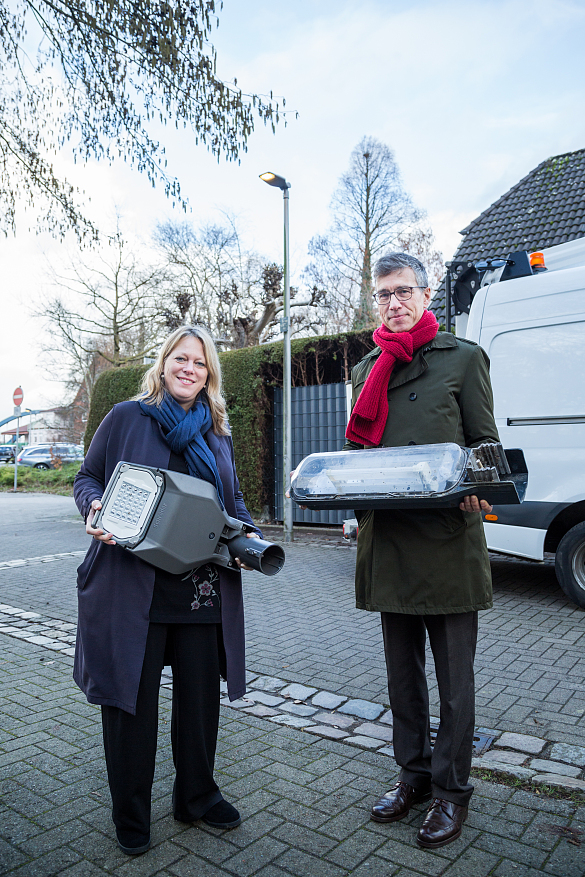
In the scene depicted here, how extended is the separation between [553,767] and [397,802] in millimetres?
852

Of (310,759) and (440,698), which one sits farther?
(310,759)

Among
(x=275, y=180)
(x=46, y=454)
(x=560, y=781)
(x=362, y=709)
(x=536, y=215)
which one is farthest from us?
(x=46, y=454)

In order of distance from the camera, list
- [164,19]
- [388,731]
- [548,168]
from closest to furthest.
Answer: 1. [388,731]
2. [164,19]
3. [548,168]

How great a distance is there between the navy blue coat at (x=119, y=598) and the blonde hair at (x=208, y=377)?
3.8 inches

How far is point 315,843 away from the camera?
2420 mm

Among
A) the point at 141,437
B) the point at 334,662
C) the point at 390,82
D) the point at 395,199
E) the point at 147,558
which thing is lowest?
the point at 334,662

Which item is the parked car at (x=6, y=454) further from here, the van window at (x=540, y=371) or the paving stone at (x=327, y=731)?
the paving stone at (x=327, y=731)

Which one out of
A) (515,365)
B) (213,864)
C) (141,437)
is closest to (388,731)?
(213,864)

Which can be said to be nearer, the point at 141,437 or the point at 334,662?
the point at 141,437

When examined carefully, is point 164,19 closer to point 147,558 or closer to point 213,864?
point 147,558

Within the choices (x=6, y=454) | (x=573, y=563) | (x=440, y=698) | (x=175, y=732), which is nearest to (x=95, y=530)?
(x=175, y=732)

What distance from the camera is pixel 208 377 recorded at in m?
2.69

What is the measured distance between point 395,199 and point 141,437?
29750mm

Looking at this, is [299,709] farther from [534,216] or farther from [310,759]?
[534,216]
